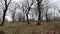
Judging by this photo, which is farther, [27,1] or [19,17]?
[19,17]

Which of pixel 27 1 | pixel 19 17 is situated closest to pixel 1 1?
pixel 27 1

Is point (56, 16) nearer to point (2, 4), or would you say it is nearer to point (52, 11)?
point (52, 11)

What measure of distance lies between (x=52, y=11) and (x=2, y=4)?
64353 millimetres

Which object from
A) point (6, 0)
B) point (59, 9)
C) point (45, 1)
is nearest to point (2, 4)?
point (6, 0)

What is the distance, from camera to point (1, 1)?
37.7 metres

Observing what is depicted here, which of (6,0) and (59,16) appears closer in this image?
(6,0)

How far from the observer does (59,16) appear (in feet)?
360

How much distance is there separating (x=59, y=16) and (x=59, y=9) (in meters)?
10.7

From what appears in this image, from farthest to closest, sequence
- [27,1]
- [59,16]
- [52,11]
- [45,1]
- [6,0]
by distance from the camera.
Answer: [59,16]
[52,11]
[27,1]
[45,1]
[6,0]

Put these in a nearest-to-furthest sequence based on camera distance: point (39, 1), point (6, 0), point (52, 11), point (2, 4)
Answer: point (39, 1) < point (6, 0) < point (2, 4) < point (52, 11)

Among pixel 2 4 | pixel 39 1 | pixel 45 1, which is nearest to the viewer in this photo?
pixel 39 1

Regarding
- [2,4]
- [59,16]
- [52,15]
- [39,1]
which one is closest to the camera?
[39,1]

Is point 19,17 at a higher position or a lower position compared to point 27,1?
lower

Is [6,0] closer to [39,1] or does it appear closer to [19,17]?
[39,1]
